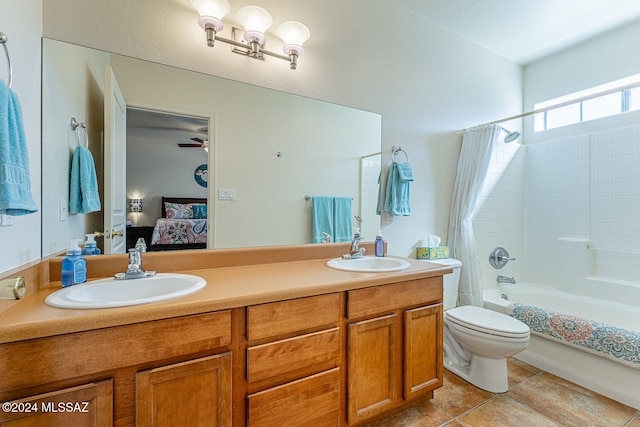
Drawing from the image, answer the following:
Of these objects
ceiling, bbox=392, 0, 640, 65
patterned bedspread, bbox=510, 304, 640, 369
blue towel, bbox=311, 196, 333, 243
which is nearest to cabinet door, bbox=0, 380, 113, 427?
blue towel, bbox=311, 196, 333, 243

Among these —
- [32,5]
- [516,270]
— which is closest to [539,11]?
[516,270]

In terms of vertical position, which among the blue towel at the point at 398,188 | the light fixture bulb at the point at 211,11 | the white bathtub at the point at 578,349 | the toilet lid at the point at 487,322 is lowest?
the white bathtub at the point at 578,349

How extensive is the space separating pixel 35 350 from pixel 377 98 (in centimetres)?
217

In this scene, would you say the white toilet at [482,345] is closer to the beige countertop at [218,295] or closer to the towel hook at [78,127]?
the beige countertop at [218,295]

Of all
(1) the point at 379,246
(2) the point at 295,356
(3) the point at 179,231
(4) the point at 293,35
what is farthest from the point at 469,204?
(3) the point at 179,231

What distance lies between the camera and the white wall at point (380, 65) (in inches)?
54.9

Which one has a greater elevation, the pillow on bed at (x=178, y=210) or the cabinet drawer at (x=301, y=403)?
the pillow on bed at (x=178, y=210)

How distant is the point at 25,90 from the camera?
108cm

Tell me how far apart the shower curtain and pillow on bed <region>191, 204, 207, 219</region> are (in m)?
2.02

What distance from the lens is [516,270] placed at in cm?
304

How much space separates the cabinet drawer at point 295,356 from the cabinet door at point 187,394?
0.11 m

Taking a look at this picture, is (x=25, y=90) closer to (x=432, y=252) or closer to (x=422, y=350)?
(x=422, y=350)

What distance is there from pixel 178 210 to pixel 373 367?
4.08 ft

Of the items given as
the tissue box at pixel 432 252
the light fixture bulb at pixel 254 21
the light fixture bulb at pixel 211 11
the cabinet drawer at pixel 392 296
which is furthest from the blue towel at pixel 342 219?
the light fixture bulb at pixel 211 11
